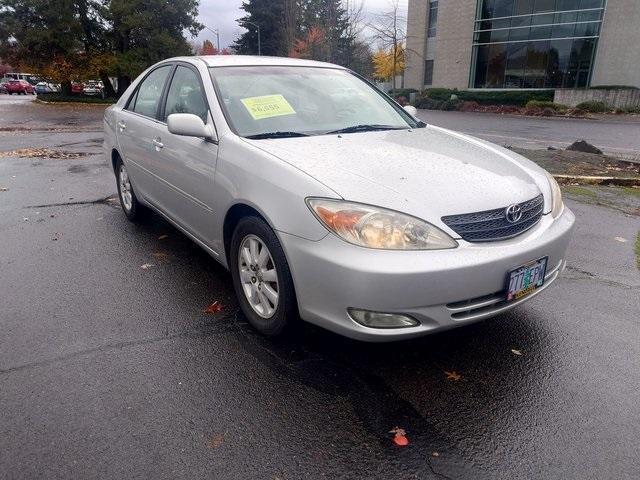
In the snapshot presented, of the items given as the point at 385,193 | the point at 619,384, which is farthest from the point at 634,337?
the point at 385,193

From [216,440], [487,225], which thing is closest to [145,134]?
[216,440]

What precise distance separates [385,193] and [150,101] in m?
2.97

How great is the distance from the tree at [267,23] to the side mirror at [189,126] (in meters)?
51.8

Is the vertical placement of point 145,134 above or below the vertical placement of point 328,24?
below

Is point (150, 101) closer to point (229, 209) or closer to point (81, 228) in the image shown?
point (81, 228)

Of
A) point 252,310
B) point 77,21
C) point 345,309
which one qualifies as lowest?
point 252,310

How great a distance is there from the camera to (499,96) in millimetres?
31938

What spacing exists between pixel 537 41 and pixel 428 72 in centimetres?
1098

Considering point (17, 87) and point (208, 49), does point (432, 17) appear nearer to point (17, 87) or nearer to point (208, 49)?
point (208, 49)

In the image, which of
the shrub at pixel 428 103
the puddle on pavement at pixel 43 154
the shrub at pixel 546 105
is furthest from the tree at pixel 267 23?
the puddle on pavement at pixel 43 154

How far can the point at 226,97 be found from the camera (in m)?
3.40

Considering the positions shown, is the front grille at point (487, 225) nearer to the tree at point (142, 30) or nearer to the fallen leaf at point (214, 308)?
the fallen leaf at point (214, 308)

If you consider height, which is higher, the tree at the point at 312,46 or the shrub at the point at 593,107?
the tree at the point at 312,46

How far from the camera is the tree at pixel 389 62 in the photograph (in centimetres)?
4197
